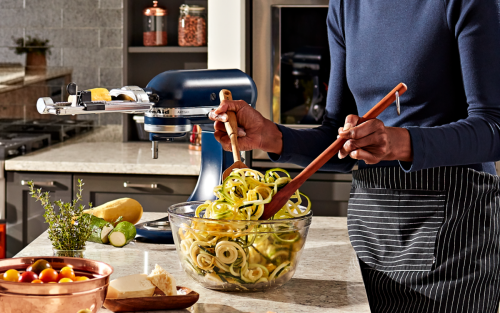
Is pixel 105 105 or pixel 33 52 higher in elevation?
pixel 33 52

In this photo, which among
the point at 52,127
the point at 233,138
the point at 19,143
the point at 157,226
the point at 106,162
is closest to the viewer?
the point at 233,138

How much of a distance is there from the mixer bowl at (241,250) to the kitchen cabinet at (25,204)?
5.69ft

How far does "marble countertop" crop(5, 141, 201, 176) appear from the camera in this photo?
2531mm

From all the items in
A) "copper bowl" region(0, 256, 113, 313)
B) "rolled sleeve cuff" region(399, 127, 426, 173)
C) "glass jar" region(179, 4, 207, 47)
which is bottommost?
"copper bowl" region(0, 256, 113, 313)

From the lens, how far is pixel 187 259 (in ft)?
3.26

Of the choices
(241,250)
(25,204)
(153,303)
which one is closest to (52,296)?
(153,303)

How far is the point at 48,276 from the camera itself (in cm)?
83

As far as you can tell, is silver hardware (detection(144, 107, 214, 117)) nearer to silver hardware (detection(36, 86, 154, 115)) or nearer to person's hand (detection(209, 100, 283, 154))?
silver hardware (detection(36, 86, 154, 115))

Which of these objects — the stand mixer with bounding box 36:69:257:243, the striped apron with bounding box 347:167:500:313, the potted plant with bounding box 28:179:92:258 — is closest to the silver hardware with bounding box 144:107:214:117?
the stand mixer with bounding box 36:69:257:243

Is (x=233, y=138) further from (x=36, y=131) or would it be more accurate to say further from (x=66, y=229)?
(x=36, y=131)

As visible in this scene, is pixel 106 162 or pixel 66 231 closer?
pixel 66 231

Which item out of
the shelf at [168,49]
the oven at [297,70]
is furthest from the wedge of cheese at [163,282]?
the shelf at [168,49]

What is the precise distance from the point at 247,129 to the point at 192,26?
1969mm

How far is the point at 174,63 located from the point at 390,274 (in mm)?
2397
